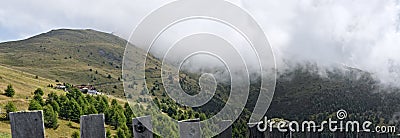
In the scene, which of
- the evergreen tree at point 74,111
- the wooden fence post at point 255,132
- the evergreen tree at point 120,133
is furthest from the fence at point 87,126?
the evergreen tree at point 74,111

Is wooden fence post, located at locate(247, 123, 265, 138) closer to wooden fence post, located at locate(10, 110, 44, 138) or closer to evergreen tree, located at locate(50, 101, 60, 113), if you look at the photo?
wooden fence post, located at locate(10, 110, 44, 138)

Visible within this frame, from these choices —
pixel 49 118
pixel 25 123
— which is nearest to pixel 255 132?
pixel 25 123

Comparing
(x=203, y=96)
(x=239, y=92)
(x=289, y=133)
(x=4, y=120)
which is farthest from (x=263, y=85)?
(x=4, y=120)

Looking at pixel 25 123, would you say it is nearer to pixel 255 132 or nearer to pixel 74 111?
pixel 255 132

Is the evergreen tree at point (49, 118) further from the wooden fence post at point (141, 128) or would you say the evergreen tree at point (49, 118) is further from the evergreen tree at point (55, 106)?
the wooden fence post at point (141, 128)

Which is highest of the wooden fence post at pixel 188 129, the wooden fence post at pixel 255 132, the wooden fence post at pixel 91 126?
the wooden fence post at pixel 91 126

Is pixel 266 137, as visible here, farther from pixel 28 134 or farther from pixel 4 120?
pixel 4 120
